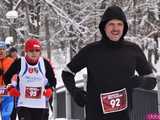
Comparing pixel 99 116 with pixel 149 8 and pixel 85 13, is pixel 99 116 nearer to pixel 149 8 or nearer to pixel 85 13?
pixel 85 13

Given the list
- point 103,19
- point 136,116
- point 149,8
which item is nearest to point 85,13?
point 149,8

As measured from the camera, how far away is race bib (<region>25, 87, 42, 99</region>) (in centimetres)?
879

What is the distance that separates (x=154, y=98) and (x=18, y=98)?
7.17ft

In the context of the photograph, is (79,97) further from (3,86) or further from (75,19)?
(75,19)

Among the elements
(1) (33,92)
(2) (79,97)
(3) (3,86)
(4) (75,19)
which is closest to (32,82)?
(1) (33,92)

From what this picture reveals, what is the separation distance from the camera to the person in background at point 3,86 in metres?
10.9

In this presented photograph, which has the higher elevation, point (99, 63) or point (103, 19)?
point (103, 19)

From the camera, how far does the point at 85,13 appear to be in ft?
89.2

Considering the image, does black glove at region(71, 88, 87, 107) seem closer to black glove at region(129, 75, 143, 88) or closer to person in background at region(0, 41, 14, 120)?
black glove at region(129, 75, 143, 88)

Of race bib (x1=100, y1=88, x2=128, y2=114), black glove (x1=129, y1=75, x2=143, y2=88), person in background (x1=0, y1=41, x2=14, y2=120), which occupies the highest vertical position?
black glove (x1=129, y1=75, x2=143, y2=88)

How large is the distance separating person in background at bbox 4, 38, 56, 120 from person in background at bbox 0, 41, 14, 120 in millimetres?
1997

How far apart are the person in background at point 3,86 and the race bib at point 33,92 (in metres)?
1.99

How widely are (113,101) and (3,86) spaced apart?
624 cm

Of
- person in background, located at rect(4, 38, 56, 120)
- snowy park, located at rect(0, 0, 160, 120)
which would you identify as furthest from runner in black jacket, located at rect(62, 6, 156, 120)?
snowy park, located at rect(0, 0, 160, 120)
